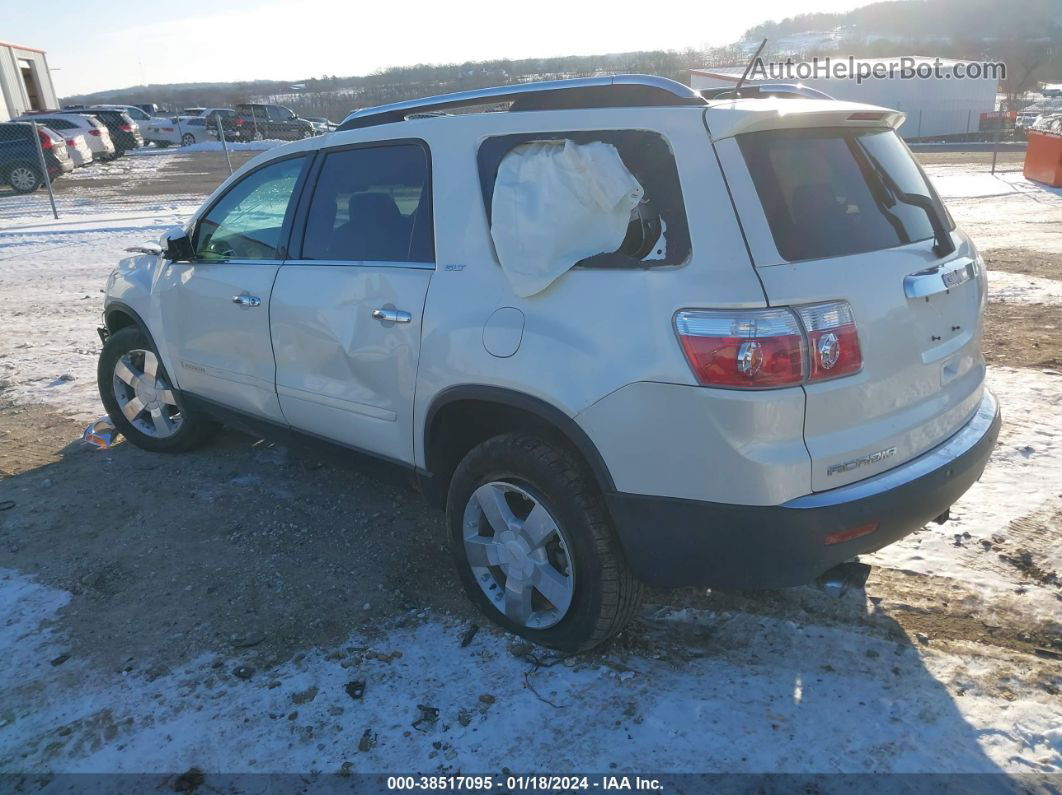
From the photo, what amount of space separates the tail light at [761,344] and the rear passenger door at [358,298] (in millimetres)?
1207

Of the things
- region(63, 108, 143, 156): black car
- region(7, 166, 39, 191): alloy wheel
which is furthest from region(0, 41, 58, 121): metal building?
region(7, 166, 39, 191): alloy wheel

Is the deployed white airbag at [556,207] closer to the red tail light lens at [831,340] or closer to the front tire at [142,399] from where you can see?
the red tail light lens at [831,340]

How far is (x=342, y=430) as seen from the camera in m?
3.61

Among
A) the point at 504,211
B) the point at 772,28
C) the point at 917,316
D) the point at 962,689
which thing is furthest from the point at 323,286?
the point at 772,28

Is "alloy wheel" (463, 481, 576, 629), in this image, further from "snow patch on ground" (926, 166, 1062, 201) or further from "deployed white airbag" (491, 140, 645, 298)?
"snow patch on ground" (926, 166, 1062, 201)

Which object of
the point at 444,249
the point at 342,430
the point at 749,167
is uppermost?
the point at 749,167

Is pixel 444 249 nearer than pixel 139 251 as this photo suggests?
Yes

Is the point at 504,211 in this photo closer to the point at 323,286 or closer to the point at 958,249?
the point at 323,286

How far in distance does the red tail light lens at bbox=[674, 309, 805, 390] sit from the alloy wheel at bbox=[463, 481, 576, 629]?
858mm

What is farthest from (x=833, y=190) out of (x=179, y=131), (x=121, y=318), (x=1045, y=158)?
(x=179, y=131)

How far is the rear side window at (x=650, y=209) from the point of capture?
2463mm

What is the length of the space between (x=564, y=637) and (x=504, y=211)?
1.59 meters

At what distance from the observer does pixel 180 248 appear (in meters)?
4.35

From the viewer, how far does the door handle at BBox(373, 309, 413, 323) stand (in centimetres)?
312
